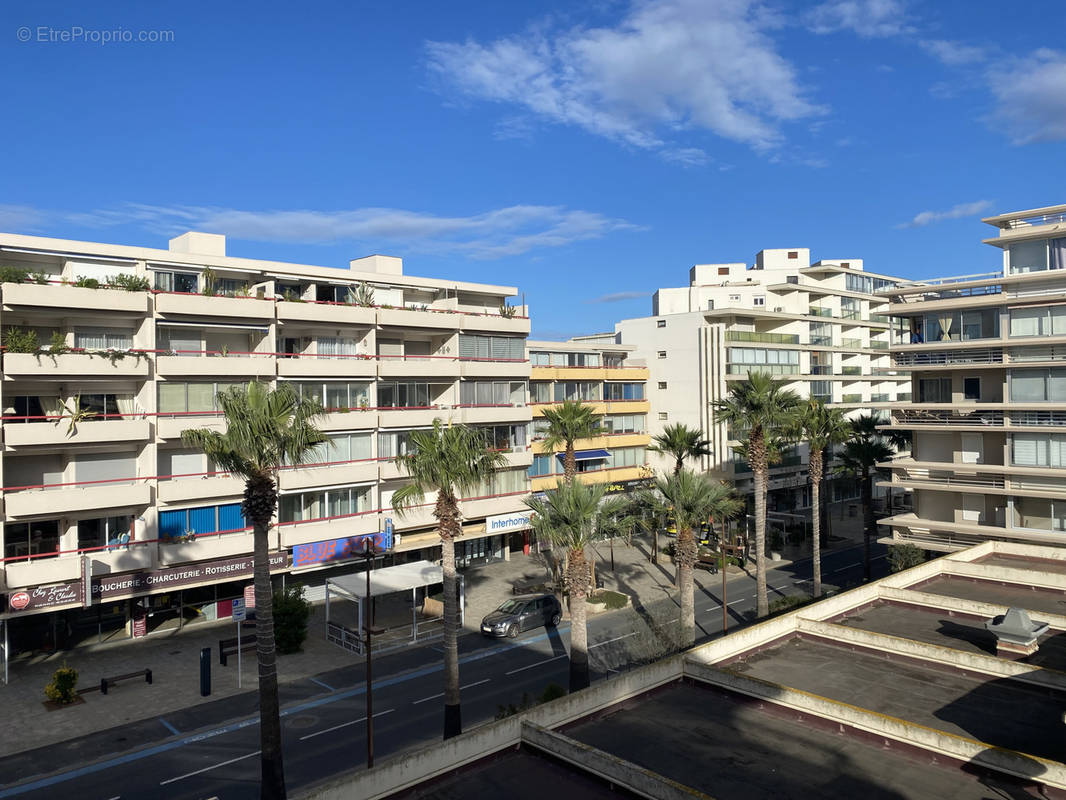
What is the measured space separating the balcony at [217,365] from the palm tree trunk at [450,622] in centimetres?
1898

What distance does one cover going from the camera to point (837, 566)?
5959 cm

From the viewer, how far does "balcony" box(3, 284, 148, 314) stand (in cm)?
3503

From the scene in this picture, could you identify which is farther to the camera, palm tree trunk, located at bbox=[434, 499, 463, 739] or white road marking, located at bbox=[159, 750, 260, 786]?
palm tree trunk, located at bbox=[434, 499, 463, 739]

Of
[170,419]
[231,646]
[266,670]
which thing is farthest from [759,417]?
[170,419]

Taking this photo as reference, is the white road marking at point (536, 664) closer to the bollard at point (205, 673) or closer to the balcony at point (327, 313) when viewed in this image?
the bollard at point (205, 673)

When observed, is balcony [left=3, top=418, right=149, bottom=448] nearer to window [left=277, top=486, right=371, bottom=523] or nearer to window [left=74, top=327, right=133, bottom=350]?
window [left=74, top=327, right=133, bottom=350]

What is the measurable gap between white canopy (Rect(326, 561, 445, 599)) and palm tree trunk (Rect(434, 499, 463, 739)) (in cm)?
1107

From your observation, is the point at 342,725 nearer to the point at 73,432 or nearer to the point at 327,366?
the point at 73,432

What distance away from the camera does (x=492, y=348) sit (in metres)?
55.8

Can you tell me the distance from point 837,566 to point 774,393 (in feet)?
77.1

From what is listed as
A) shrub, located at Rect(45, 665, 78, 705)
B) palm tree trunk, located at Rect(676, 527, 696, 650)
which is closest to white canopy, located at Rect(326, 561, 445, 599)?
palm tree trunk, located at Rect(676, 527, 696, 650)

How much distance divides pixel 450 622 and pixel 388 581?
559 inches

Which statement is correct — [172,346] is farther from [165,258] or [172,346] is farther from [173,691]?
[173,691]

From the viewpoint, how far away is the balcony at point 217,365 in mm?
39781
